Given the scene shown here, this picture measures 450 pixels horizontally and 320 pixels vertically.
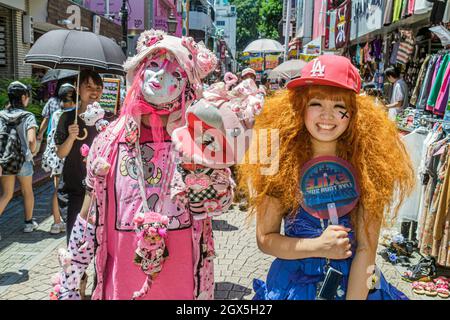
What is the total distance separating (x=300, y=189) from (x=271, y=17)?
41.7 m

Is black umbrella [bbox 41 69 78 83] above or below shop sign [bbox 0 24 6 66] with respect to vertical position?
below

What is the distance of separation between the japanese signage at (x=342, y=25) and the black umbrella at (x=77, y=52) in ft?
35.4

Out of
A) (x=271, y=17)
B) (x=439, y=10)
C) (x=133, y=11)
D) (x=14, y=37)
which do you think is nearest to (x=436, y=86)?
(x=439, y=10)

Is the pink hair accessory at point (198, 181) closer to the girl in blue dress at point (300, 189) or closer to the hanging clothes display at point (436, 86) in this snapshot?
the girl in blue dress at point (300, 189)

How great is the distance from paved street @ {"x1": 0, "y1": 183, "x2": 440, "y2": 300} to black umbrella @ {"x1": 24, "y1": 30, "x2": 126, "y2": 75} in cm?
193

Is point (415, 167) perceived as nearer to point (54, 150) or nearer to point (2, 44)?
point (54, 150)

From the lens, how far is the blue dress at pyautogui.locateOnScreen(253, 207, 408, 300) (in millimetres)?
1977

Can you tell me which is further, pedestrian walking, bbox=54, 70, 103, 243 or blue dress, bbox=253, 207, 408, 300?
pedestrian walking, bbox=54, 70, 103, 243

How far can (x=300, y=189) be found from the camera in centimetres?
204

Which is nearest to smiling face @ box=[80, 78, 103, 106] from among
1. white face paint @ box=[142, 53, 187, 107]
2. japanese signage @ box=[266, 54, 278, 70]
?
white face paint @ box=[142, 53, 187, 107]

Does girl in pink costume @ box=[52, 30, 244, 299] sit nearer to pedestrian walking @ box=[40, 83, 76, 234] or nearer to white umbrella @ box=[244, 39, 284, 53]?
pedestrian walking @ box=[40, 83, 76, 234]

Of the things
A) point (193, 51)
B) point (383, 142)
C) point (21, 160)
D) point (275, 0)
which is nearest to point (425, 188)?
point (383, 142)

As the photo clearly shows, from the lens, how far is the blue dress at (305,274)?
1.98 metres
